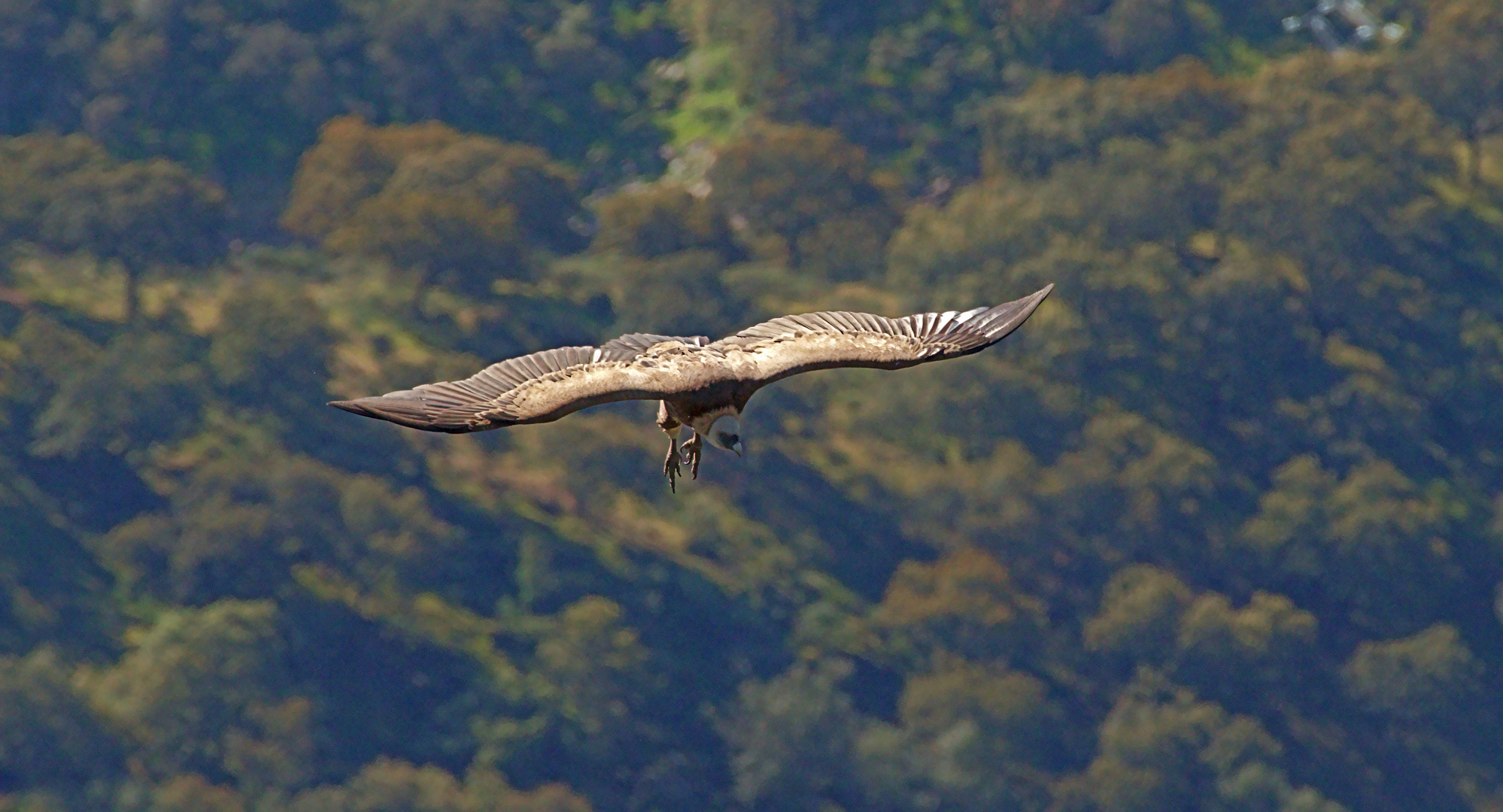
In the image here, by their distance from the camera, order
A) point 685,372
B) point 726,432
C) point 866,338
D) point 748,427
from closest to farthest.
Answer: point 726,432, point 685,372, point 866,338, point 748,427

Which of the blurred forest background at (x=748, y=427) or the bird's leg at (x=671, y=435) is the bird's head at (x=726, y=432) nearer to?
the bird's leg at (x=671, y=435)

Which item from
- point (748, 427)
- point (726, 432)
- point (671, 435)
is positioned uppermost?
point (726, 432)

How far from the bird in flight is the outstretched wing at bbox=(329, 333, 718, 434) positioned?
0.05ft

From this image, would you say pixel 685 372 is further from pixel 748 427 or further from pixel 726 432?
pixel 748 427

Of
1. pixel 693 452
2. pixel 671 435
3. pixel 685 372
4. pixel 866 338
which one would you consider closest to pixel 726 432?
pixel 693 452

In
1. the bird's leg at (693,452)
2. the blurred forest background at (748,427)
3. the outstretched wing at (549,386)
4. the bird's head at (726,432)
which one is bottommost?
the blurred forest background at (748,427)

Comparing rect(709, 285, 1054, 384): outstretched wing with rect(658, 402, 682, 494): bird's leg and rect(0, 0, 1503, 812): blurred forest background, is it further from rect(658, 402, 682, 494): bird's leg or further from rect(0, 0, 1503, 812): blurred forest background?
rect(0, 0, 1503, 812): blurred forest background

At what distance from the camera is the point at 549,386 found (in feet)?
112

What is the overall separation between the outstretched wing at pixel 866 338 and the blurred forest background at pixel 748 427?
4180 inches

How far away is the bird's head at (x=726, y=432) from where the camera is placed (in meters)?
34.2

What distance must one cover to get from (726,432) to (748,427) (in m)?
112

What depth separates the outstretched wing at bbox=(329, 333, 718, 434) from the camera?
1297 inches

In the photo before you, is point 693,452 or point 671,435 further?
point 671,435

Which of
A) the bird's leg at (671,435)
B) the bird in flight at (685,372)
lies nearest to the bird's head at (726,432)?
the bird in flight at (685,372)
